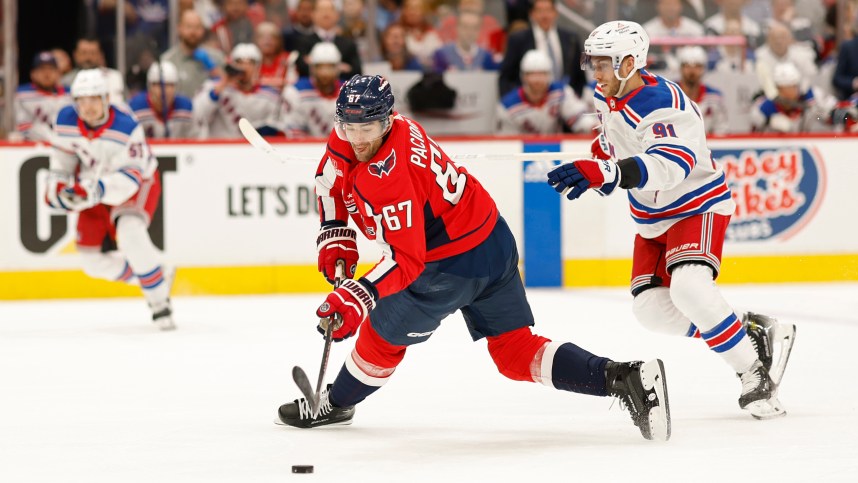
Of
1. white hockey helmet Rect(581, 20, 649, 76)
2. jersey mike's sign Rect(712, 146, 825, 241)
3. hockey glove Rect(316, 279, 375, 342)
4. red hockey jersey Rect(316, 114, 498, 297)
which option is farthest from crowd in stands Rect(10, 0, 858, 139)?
hockey glove Rect(316, 279, 375, 342)

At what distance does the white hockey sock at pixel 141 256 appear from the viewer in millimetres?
6168

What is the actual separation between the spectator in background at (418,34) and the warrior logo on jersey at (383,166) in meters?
5.48

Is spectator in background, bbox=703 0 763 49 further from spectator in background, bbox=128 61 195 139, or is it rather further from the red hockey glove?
the red hockey glove

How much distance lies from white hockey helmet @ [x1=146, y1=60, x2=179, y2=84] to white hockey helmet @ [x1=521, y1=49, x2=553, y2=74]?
226 cm

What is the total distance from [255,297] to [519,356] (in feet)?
13.2

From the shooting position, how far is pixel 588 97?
27.9ft

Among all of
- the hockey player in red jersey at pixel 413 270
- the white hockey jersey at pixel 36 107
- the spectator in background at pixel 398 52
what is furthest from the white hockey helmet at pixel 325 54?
the hockey player in red jersey at pixel 413 270

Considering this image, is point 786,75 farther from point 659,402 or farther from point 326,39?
point 659,402

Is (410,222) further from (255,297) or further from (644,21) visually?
(644,21)

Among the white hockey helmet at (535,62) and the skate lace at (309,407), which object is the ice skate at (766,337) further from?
the white hockey helmet at (535,62)

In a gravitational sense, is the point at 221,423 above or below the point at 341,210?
below

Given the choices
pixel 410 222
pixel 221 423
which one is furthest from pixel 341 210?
pixel 221 423

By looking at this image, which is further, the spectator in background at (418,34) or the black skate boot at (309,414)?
the spectator in background at (418,34)

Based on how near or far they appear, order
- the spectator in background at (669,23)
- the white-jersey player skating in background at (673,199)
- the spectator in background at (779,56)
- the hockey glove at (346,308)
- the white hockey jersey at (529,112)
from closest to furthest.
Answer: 1. the hockey glove at (346,308)
2. the white-jersey player skating in background at (673,199)
3. the white hockey jersey at (529,112)
4. the spectator in background at (779,56)
5. the spectator in background at (669,23)
